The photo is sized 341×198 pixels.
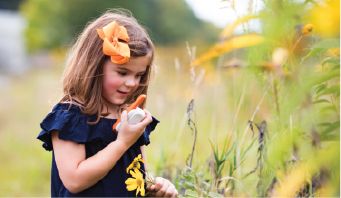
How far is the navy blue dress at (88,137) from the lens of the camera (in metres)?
1.84

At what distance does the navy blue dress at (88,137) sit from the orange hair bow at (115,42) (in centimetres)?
21

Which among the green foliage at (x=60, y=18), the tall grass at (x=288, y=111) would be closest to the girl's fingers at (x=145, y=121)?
the tall grass at (x=288, y=111)

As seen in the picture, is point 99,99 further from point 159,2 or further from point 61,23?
point 159,2

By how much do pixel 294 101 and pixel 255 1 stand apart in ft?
3.56

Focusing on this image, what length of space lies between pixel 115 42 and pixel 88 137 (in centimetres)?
31

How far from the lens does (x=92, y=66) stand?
192 cm

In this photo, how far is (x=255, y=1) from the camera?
7.25ft

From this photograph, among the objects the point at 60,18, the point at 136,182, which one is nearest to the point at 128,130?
the point at 136,182

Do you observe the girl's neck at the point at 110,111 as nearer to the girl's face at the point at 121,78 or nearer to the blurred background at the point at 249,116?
the girl's face at the point at 121,78

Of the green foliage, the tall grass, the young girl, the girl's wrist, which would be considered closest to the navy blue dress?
the young girl

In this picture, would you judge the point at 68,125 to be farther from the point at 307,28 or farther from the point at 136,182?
the point at 307,28

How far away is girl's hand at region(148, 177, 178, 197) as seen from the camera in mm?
1824

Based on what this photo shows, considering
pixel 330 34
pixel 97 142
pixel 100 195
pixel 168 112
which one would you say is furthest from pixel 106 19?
pixel 168 112

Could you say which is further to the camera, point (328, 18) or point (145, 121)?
point (145, 121)
